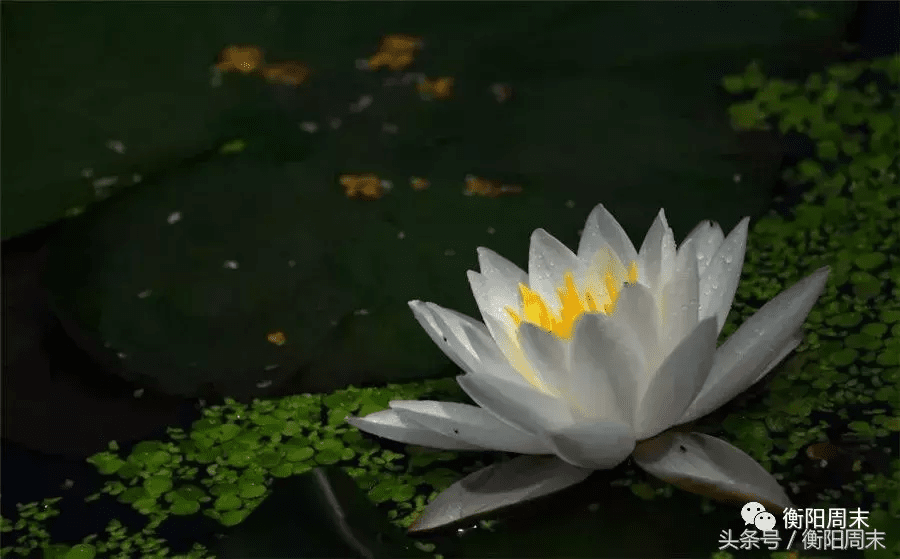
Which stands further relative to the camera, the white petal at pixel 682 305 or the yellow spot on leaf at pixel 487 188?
the yellow spot on leaf at pixel 487 188

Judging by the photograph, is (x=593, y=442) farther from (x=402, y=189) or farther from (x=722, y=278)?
(x=402, y=189)

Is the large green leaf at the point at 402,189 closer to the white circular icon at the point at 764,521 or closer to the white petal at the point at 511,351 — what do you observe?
the white petal at the point at 511,351

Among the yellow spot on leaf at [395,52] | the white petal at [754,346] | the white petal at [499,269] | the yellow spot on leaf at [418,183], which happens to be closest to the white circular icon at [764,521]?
the white petal at [754,346]

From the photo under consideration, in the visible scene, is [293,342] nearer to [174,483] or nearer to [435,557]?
[174,483]

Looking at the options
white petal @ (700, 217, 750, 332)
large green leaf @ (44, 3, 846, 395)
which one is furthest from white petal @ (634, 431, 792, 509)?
large green leaf @ (44, 3, 846, 395)

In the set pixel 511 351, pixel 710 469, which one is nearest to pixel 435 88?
pixel 511 351

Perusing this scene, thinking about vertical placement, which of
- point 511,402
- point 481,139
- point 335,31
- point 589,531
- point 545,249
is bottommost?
point 589,531

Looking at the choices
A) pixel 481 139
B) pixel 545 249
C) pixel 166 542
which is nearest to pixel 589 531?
pixel 545 249
